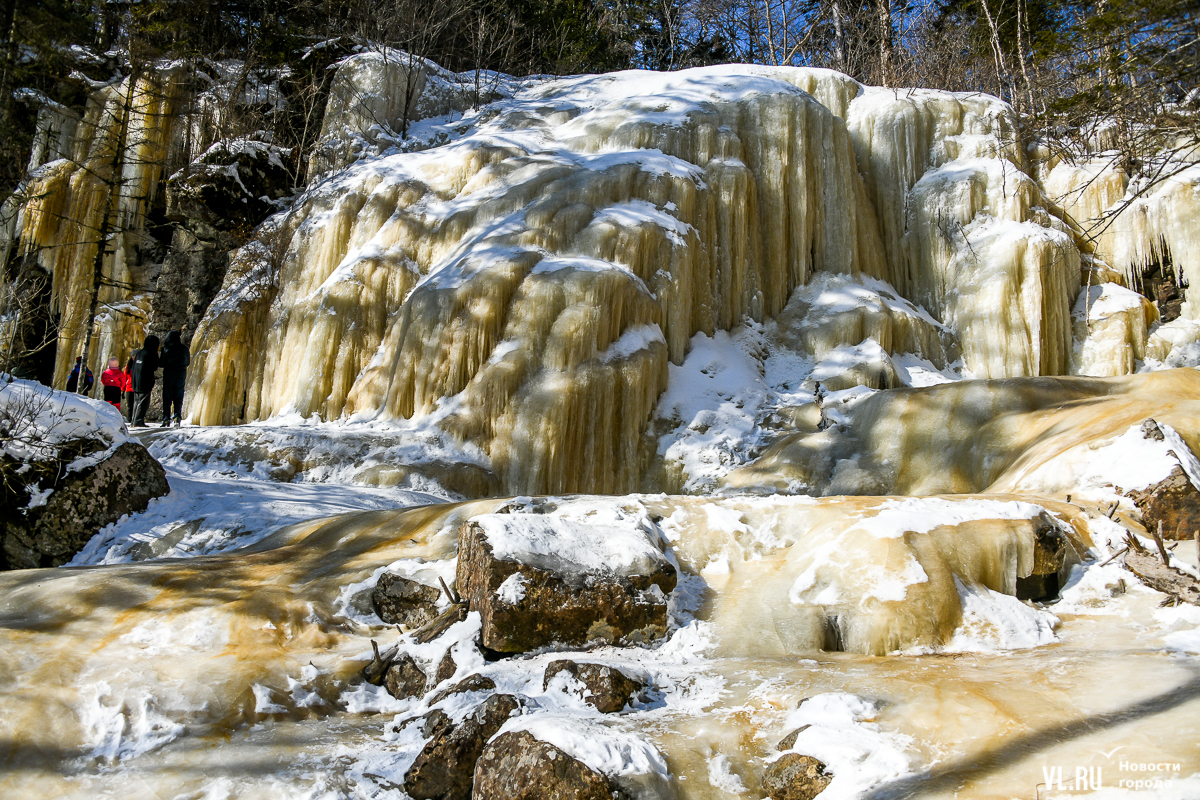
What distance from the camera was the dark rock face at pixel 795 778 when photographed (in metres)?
3.17

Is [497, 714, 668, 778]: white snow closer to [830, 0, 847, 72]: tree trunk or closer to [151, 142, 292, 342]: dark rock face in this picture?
[151, 142, 292, 342]: dark rock face

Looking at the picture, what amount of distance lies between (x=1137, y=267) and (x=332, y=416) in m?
12.2

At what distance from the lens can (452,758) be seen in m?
3.52

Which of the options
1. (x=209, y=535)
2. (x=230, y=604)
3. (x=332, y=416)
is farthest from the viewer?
(x=332, y=416)

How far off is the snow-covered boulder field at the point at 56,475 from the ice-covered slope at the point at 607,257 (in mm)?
3444

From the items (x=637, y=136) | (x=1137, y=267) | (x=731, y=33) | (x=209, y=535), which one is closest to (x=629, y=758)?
(x=209, y=535)

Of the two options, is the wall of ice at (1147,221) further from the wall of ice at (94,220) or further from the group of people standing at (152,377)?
the wall of ice at (94,220)

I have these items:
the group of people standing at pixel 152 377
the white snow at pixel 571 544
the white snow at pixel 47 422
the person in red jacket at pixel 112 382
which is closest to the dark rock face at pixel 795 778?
the white snow at pixel 571 544

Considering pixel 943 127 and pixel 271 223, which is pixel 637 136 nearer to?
pixel 943 127

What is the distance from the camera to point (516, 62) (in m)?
19.6

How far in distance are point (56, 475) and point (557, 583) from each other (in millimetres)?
4852

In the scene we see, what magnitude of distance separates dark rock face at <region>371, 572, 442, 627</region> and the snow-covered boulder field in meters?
3.26

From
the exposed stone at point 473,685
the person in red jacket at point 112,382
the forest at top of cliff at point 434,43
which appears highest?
the forest at top of cliff at point 434,43

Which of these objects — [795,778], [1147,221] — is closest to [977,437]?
[795,778]
